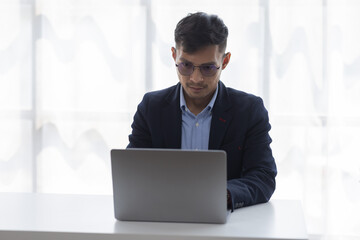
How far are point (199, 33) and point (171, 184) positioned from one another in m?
0.70

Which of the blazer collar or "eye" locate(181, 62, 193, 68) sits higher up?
"eye" locate(181, 62, 193, 68)

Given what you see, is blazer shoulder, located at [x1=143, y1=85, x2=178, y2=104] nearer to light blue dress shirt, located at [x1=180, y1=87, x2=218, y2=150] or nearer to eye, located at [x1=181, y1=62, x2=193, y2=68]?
light blue dress shirt, located at [x1=180, y1=87, x2=218, y2=150]

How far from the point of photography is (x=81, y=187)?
3322 millimetres

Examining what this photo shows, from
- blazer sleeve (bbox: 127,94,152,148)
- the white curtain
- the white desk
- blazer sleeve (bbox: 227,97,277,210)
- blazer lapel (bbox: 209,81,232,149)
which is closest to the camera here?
the white desk

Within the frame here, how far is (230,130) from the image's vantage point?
2055mm

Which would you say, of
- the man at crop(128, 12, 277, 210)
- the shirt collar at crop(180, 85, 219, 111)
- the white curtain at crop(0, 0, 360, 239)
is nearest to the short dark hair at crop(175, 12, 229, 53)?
the man at crop(128, 12, 277, 210)

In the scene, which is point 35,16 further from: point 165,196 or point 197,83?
point 165,196

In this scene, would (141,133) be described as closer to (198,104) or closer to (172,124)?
(172,124)

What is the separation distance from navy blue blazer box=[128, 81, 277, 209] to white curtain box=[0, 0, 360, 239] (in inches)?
41.0

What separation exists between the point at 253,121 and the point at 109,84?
1439 mm

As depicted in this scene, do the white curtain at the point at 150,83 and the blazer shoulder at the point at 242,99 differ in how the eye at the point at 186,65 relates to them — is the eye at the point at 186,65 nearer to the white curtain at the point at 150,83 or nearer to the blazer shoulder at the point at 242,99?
the blazer shoulder at the point at 242,99

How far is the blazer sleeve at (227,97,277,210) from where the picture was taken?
68.2 inches

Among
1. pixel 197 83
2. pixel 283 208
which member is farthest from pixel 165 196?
pixel 197 83

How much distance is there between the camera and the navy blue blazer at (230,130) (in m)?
1.97
